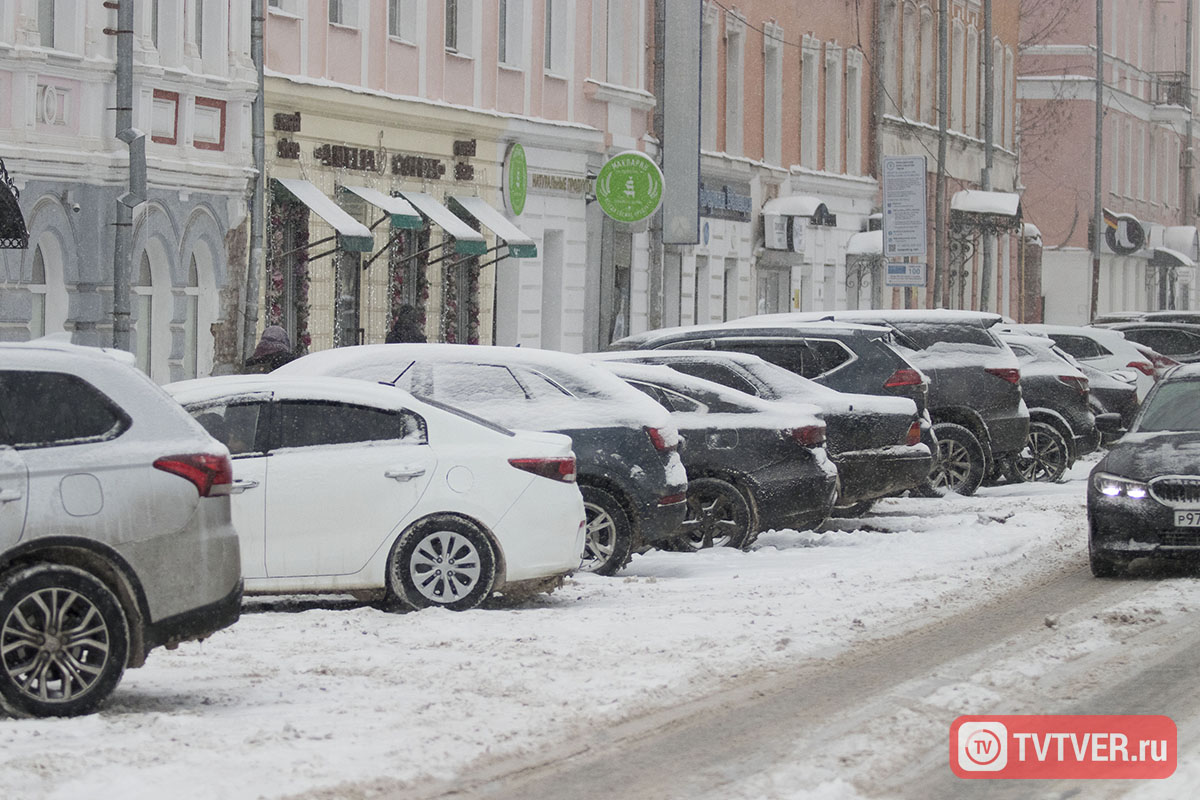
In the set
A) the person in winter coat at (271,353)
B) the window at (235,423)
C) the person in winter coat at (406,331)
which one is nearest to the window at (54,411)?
the window at (235,423)

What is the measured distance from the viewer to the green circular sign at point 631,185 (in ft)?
96.7

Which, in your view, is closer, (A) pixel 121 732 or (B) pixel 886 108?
(A) pixel 121 732

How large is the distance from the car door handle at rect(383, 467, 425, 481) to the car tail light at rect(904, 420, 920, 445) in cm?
688

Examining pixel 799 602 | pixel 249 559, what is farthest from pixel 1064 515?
pixel 249 559

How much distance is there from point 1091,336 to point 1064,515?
11.1m

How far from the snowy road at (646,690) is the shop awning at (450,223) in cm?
1581

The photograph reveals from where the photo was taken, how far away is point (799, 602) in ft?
45.3

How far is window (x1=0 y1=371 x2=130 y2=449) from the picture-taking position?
32.1 ft

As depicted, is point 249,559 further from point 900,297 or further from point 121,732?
point 900,297

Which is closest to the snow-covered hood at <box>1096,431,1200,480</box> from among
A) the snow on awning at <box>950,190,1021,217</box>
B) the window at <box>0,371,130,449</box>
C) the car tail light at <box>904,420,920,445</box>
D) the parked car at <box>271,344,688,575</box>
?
the parked car at <box>271,344,688,575</box>

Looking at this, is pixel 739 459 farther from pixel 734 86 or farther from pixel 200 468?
pixel 734 86

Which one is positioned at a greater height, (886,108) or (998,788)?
(886,108)

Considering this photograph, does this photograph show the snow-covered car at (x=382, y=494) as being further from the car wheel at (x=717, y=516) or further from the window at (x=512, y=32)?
the window at (x=512, y=32)

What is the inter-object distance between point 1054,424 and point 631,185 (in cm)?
688
